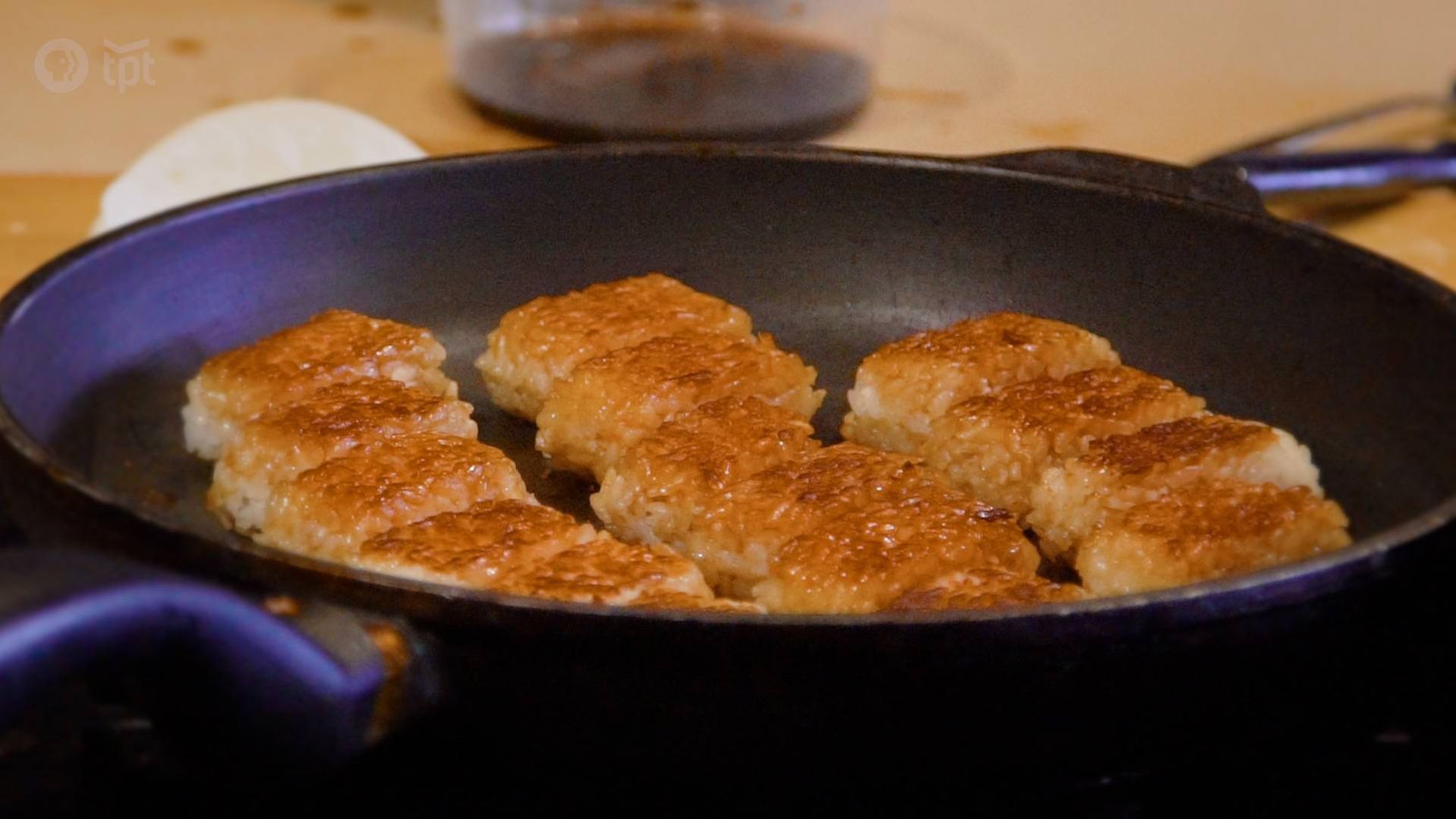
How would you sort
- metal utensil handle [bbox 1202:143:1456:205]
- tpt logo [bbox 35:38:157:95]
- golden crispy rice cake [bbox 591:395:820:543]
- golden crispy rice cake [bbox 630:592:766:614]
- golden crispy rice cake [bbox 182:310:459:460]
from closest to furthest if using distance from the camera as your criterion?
golden crispy rice cake [bbox 630:592:766:614]
golden crispy rice cake [bbox 591:395:820:543]
golden crispy rice cake [bbox 182:310:459:460]
metal utensil handle [bbox 1202:143:1456:205]
tpt logo [bbox 35:38:157:95]

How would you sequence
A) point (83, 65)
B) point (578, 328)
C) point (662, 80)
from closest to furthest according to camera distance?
point (578, 328), point (662, 80), point (83, 65)

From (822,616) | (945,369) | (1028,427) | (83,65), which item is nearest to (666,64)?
(83,65)

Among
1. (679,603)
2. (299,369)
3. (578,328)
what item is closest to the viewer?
(679,603)

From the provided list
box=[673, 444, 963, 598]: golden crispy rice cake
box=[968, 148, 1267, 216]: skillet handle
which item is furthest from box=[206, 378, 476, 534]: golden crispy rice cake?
box=[968, 148, 1267, 216]: skillet handle

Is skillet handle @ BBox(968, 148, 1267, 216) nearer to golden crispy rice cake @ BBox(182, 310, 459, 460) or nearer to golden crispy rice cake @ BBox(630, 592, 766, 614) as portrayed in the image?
golden crispy rice cake @ BBox(182, 310, 459, 460)

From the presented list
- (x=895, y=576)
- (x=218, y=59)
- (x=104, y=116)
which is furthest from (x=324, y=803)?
(x=218, y=59)

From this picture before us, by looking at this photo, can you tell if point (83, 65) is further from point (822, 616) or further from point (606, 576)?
point (822, 616)

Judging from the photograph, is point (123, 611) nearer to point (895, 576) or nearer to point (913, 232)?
point (895, 576)

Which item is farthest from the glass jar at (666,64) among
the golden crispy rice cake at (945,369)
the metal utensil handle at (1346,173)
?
the golden crispy rice cake at (945,369)
